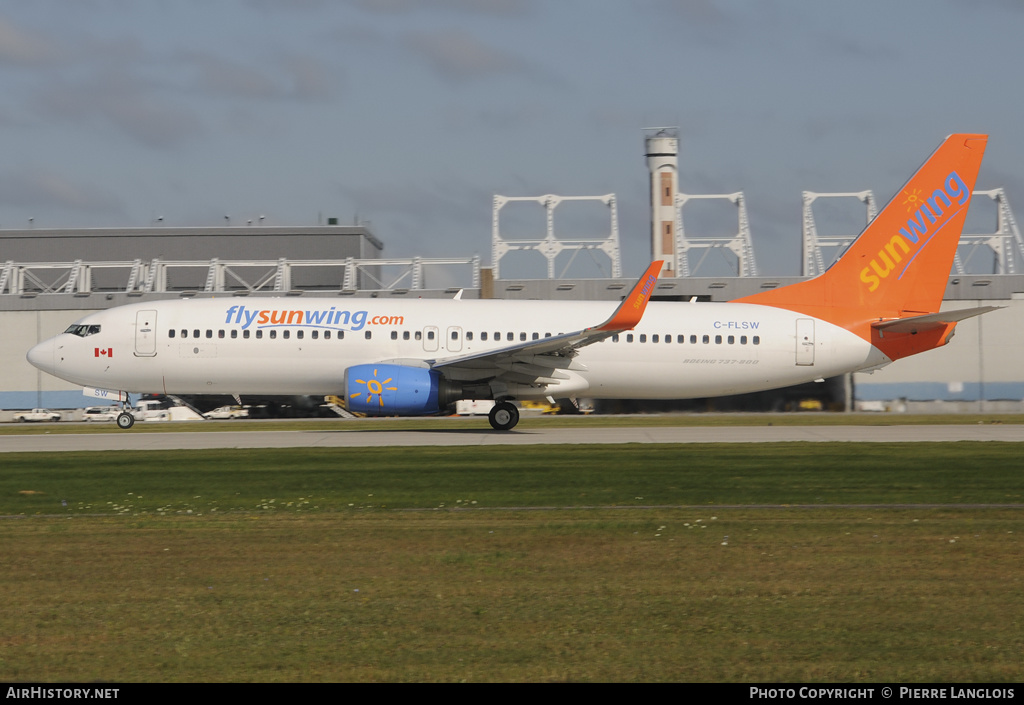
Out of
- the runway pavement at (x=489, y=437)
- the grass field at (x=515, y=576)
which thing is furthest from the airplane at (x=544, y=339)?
the grass field at (x=515, y=576)

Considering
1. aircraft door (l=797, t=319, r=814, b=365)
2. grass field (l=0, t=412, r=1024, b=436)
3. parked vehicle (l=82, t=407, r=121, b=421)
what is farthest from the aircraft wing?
parked vehicle (l=82, t=407, r=121, b=421)

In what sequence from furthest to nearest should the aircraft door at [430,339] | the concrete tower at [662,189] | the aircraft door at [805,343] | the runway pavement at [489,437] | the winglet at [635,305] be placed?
the concrete tower at [662,189]
the aircraft door at [805,343]
the aircraft door at [430,339]
the winglet at [635,305]
the runway pavement at [489,437]

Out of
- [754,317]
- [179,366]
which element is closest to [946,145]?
[754,317]

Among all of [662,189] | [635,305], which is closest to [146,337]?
[635,305]

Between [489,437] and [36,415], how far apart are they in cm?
3208

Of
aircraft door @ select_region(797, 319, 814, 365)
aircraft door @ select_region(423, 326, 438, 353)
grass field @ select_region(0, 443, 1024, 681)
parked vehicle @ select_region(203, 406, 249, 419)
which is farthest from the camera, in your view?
parked vehicle @ select_region(203, 406, 249, 419)

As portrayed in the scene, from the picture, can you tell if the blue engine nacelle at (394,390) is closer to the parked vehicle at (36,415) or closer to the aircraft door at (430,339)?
the aircraft door at (430,339)

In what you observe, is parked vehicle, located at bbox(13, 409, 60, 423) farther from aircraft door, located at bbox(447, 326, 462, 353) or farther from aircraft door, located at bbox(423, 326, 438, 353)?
aircraft door, located at bbox(447, 326, 462, 353)

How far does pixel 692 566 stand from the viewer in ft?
33.9

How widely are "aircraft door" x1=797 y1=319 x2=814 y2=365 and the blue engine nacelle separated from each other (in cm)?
1128

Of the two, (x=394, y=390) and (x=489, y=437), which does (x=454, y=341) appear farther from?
(x=489, y=437)

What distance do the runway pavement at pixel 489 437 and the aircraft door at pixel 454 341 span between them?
2.50m

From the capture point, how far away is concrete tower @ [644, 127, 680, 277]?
Result: 8244cm

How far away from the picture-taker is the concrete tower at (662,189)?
82.4m
